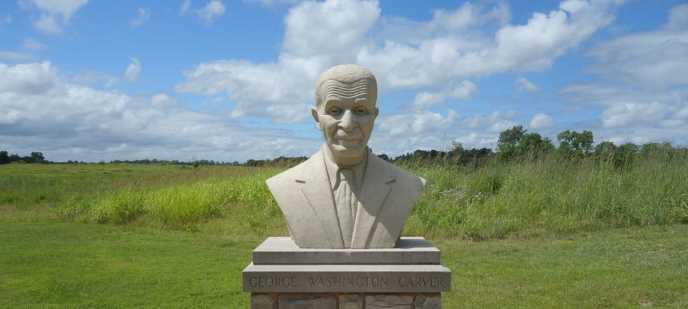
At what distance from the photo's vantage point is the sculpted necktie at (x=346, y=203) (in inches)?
140

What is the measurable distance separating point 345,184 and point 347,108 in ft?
1.72

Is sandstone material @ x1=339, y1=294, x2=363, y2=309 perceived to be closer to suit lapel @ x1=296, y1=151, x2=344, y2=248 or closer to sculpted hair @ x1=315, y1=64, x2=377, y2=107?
suit lapel @ x1=296, y1=151, x2=344, y2=248

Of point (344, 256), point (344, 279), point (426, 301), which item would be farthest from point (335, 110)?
point (426, 301)

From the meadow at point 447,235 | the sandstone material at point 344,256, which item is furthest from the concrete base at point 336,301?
the meadow at point 447,235

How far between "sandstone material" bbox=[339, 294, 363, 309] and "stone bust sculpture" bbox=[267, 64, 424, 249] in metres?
0.31

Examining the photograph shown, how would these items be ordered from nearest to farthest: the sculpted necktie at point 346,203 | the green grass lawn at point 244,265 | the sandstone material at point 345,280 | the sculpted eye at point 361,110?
1. the sandstone material at point 345,280
2. the sculpted eye at point 361,110
3. the sculpted necktie at point 346,203
4. the green grass lawn at point 244,265

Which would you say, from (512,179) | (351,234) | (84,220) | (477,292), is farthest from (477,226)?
(84,220)

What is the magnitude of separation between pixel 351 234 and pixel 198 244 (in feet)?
18.8

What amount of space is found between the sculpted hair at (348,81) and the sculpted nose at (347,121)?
0.11 metres

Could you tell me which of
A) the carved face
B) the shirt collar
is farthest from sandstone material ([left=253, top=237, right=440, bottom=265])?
the carved face

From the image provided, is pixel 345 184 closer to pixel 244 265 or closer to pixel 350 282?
pixel 350 282

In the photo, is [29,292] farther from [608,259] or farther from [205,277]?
[608,259]

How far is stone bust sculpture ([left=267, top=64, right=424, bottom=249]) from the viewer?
3.42m

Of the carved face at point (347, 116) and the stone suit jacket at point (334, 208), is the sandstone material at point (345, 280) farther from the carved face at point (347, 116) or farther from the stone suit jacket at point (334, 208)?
the carved face at point (347, 116)
